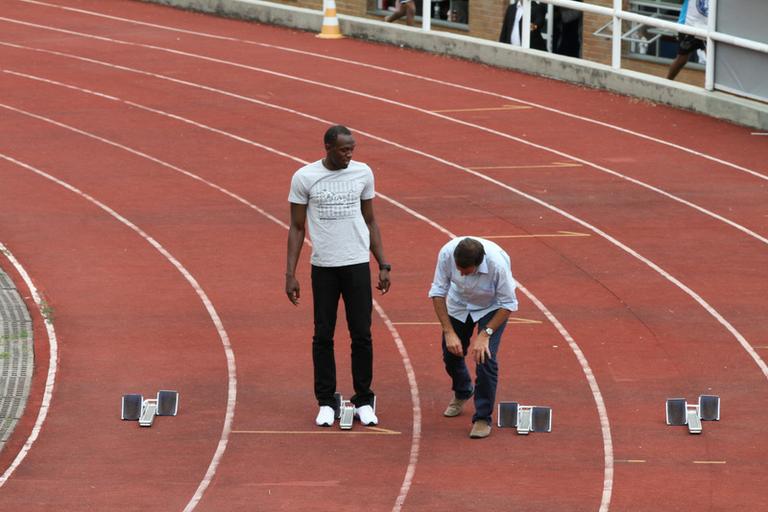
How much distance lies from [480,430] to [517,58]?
14.3m

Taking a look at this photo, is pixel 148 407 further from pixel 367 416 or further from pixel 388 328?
pixel 388 328

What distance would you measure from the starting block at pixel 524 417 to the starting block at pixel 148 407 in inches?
86.1

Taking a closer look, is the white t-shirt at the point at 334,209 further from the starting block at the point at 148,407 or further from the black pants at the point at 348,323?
the starting block at the point at 148,407

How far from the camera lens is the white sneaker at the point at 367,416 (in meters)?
11.4

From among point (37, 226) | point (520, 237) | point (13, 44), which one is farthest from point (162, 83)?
point (520, 237)

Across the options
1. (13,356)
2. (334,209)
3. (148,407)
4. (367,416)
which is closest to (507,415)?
(367,416)

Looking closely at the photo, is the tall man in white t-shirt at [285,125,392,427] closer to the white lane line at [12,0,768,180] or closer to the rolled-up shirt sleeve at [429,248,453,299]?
the rolled-up shirt sleeve at [429,248,453,299]

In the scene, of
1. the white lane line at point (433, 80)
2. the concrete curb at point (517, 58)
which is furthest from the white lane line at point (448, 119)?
the concrete curb at point (517, 58)

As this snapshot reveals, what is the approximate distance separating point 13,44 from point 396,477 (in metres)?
18.6

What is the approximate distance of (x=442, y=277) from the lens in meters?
10.9

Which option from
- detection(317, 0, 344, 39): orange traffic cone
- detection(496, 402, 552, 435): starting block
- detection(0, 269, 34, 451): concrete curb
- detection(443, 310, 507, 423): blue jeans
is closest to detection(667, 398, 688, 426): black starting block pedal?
detection(496, 402, 552, 435): starting block

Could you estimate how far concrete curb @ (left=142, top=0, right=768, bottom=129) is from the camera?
2145 cm

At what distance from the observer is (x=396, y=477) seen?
414 inches

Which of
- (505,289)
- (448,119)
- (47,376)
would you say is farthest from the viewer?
(448,119)
